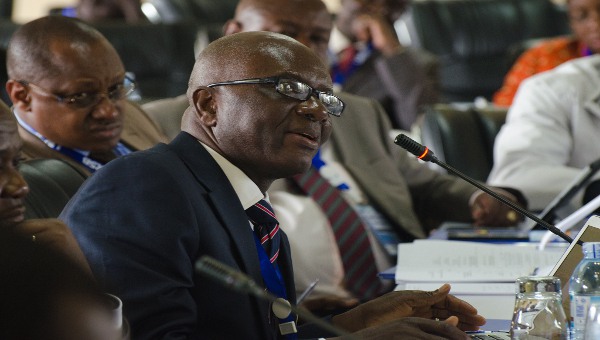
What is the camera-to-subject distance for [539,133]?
127 inches

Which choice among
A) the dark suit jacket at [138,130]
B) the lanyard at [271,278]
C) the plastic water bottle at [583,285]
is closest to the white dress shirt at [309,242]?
the dark suit jacket at [138,130]

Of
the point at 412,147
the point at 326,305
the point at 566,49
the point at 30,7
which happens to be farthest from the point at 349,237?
the point at 30,7

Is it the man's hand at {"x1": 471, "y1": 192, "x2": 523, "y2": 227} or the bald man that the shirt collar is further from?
the man's hand at {"x1": 471, "y1": 192, "x2": 523, "y2": 227}

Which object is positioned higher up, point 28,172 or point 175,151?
point 175,151

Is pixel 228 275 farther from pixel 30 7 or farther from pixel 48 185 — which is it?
pixel 30 7

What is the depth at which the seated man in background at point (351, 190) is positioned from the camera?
2.50 m

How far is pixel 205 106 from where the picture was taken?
1682mm

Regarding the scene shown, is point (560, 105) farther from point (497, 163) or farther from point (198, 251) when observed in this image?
point (198, 251)

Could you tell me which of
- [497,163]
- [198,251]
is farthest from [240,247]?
[497,163]

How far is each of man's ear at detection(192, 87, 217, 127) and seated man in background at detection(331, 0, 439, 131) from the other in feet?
8.97

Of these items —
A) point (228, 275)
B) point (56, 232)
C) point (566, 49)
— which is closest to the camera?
point (228, 275)

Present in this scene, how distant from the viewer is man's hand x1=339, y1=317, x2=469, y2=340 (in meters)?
1.32

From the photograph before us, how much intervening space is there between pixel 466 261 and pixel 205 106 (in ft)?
2.23

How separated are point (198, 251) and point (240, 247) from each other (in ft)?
0.23
